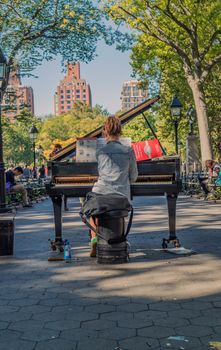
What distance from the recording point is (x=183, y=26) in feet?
69.8

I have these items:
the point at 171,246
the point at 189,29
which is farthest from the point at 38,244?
the point at 189,29

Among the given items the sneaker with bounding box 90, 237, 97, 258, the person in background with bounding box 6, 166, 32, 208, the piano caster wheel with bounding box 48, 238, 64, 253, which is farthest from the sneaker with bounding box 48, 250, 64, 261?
the person in background with bounding box 6, 166, 32, 208

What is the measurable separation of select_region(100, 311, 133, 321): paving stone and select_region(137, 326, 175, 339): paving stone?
0.32m

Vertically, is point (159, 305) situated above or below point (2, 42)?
below

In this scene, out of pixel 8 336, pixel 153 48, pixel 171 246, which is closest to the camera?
pixel 8 336

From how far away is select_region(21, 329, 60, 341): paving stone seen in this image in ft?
12.3

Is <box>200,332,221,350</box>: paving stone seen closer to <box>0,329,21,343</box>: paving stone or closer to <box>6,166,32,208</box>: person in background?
<box>0,329,21,343</box>: paving stone

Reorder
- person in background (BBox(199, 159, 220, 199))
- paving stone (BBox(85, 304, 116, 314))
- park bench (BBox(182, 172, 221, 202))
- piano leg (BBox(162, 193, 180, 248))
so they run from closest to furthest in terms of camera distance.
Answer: paving stone (BBox(85, 304, 116, 314)) < piano leg (BBox(162, 193, 180, 248)) < park bench (BBox(182, 172, 221, 202)) < person in background (BBox(199, 159, 220, 199))

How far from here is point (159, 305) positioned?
4562mm

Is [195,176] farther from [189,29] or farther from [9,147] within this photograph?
[9,147]

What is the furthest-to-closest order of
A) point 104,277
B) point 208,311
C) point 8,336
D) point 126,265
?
point 126,265 < point 104,277 < point 208,311 < point 8,336

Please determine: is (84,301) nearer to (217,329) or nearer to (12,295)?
(12,295)

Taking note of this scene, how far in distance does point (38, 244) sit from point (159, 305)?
4268mm

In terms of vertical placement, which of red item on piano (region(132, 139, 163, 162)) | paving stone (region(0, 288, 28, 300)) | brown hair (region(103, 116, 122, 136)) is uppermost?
brown hair (region(103, 116, 122, 136))
